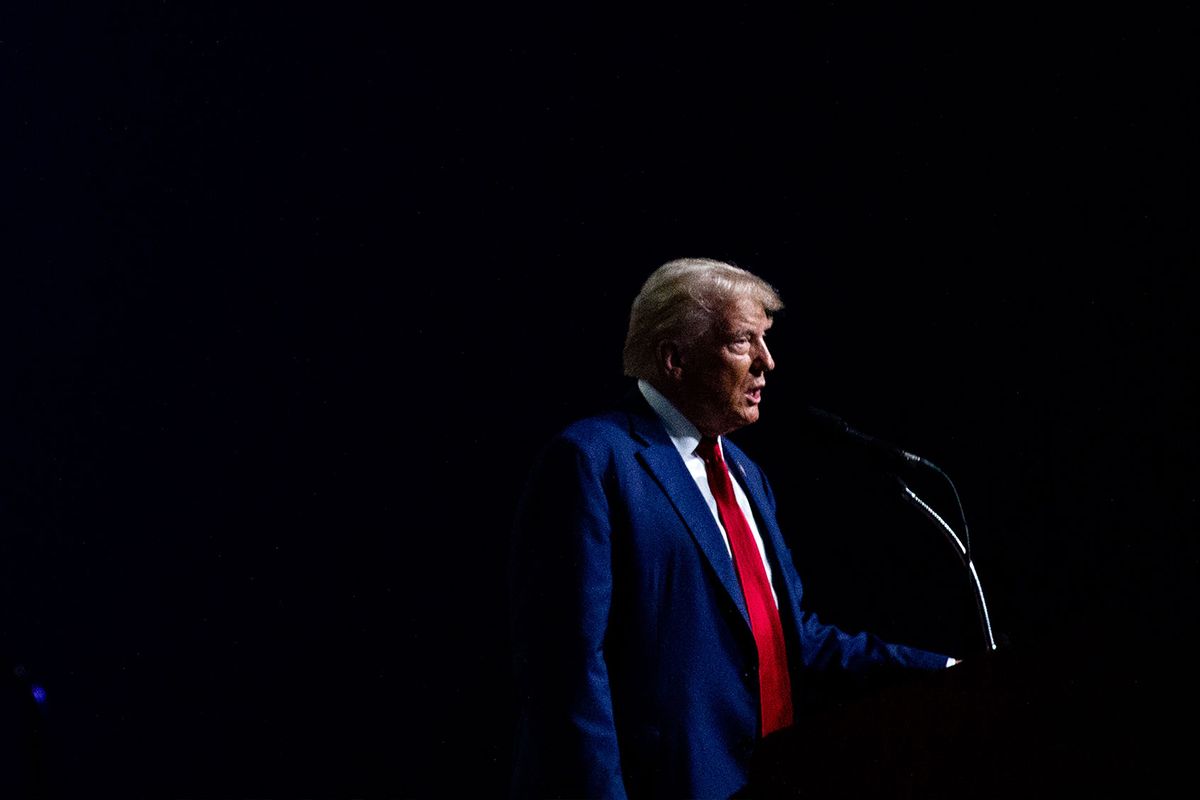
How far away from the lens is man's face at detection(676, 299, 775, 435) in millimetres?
1968

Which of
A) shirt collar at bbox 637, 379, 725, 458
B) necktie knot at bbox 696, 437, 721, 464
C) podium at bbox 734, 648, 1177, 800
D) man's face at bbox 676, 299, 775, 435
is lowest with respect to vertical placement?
podium at bbox 734, 648, 1177, 800

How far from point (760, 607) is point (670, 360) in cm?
45

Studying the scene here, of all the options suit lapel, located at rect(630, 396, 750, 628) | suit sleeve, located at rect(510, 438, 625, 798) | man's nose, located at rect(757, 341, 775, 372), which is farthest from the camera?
man's nose, located at rect(757, 341, 775, 372)

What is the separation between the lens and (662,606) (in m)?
1.78

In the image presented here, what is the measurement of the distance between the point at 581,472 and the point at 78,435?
131 centimetres

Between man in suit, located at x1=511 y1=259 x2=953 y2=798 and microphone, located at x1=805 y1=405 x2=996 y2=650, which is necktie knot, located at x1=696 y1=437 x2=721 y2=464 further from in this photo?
microphone, located at x1=805 y1=405 x2=996 y2=650

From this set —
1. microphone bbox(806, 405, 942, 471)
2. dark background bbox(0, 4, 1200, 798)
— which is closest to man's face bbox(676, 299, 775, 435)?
microphone bbox(806, 405, 942, 471)

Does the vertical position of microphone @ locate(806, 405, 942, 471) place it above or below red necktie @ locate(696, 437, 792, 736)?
above

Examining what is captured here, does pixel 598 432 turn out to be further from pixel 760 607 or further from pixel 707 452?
pixel 760 607

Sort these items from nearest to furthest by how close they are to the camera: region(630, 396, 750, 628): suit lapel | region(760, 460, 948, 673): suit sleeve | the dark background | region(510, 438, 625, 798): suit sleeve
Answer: region(510, 438, 625, 798): suit sleeve, region(630, 396, 750, 628): suit lapel, region(760, 460, 948, 673): suit sleeve, the dark background

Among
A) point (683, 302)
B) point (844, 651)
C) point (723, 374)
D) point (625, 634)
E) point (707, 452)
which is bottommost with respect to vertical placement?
point (844, 651)

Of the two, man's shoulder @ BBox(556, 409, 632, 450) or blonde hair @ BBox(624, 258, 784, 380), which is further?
blonde hair @ BBox(624, 258, 784, 380)

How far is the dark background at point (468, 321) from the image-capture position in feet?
8.14

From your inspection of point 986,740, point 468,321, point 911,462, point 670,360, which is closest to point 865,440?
point 911,462
